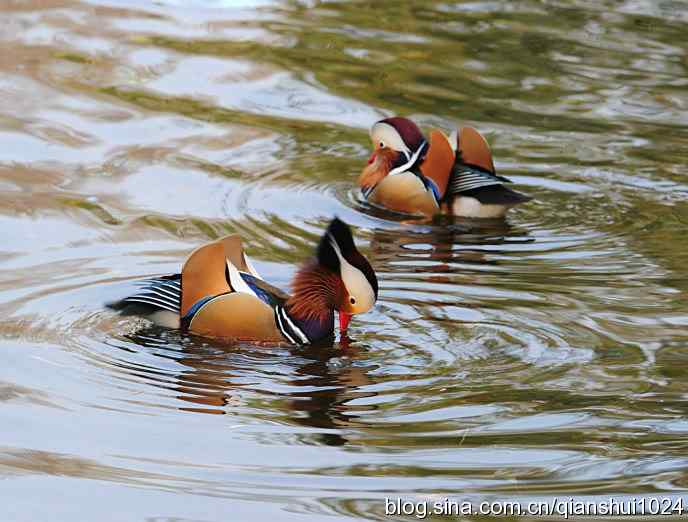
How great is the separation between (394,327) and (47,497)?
8.42 ft

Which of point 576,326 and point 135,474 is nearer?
point 135,474

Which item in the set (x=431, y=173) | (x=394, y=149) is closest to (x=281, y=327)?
(x=431, y=173)

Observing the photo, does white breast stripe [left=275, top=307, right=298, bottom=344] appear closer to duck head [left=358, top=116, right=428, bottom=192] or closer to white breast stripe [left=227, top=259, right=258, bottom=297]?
white breast stripe [left=227, top=259, right=258, bottom=297]

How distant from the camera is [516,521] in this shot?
5.48 metres

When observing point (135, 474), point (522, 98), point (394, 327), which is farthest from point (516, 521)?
point (522, 98)

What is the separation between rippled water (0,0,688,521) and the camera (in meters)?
5.98

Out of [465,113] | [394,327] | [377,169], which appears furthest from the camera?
[465,113]

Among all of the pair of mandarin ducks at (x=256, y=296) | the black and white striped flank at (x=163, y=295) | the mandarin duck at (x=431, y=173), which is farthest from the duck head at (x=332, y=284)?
the mandarin duck at (x=431, y=173)

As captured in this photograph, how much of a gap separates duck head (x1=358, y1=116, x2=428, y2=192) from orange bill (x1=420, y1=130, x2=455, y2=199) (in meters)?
0.14

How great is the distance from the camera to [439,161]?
Result: 10977 mm

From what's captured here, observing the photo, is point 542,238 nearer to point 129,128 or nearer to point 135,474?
point 129,128

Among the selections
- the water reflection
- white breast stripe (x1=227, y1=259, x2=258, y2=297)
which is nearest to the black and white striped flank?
the water reflection

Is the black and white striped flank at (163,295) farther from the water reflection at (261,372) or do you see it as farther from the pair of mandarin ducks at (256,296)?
the water reflection at (261,372)

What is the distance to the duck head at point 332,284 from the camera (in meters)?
7.45
